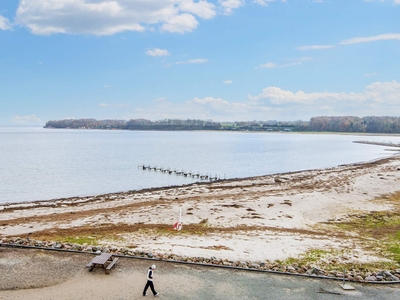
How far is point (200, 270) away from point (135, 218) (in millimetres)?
12551

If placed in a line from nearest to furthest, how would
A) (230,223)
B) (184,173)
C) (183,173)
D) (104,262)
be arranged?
(104,262) < (230,223) < (184,173) < (183,173)

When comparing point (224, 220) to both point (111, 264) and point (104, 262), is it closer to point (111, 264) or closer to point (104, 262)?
point (111, 264)

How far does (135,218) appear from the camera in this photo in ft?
89.2

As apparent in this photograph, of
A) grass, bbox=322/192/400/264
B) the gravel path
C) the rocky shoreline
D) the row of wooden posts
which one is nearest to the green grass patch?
the rocky shoreline

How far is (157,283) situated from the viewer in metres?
14.3

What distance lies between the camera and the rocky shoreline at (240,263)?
15.2 m

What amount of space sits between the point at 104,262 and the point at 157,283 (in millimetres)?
2588

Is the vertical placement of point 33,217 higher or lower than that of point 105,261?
lower

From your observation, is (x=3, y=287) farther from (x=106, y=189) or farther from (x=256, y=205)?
(x=106, y=189)

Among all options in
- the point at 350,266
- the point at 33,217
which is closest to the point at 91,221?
the point at 33,217

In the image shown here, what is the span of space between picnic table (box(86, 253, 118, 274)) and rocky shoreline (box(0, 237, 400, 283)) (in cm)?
103

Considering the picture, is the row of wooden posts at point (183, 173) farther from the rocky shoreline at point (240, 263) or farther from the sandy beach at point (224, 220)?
the rocky shoreline at point (240, 263)

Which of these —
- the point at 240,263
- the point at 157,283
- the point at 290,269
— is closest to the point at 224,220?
the point at 240,263

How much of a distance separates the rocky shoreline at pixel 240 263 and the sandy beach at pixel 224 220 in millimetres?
902
